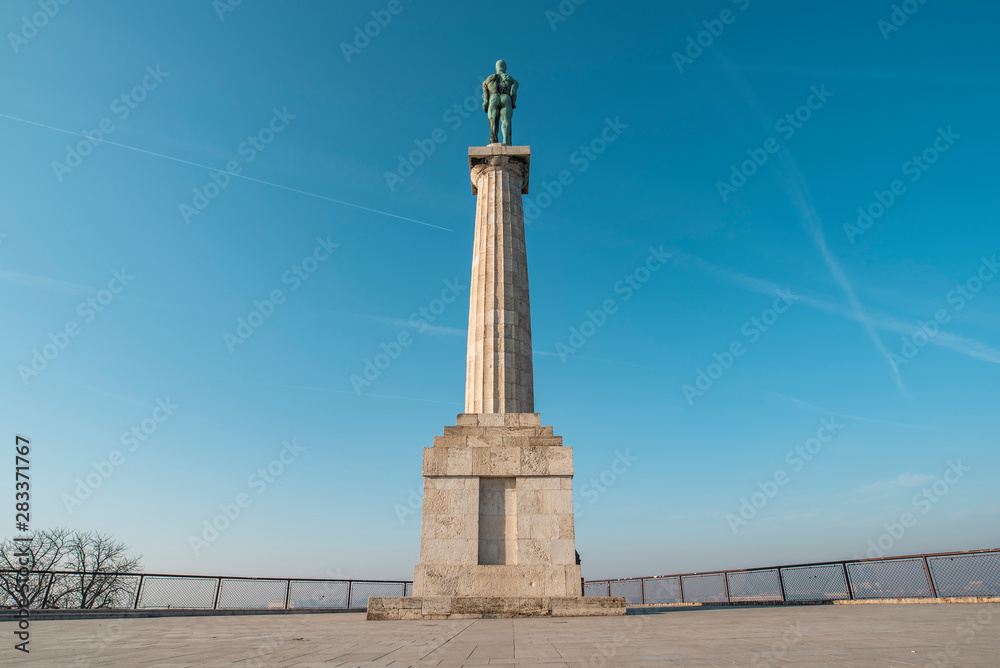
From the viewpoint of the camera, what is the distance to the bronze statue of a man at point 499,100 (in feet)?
75.1

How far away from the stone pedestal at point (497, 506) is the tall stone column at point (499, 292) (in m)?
0.05

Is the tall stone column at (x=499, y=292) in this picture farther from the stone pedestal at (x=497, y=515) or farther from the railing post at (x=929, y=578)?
the railing post at (x=929, y=578)

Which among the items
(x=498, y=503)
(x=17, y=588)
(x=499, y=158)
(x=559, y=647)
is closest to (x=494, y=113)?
(x=499, y=158)

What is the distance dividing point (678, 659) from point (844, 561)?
17190 millimetres

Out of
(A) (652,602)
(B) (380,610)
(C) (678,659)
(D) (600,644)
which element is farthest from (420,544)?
(A) (652,602)

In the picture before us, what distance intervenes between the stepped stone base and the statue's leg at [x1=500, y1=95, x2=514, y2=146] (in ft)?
56.0

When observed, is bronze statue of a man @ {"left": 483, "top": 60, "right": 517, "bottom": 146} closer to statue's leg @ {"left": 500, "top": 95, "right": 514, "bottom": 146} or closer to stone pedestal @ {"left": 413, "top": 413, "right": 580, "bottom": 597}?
statue's leg @ {"left": 500, "top": 95, "right": 514, "bottom": 146}

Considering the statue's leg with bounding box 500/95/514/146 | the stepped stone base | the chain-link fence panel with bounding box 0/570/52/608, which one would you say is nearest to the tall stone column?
the statue's leg with bounding box 500/95/514/146

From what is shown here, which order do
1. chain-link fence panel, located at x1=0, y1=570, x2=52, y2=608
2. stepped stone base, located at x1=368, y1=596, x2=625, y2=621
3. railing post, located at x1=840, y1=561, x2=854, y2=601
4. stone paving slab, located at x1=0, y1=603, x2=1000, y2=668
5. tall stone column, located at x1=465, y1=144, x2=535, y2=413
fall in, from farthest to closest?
chain-link fence panel, located at x1=0, y1=570, x2=52, y2=608 → railing post, located at x1=840, y1=561, x2=854, y2=601 → tall stone column, located at x1=465, y1=144, x2=535, y2=413 → stepped stone base, located at x1=368, y1=596, x2=625, y2=621 → stone paving slab, located at x1=0, y1=603, x2=1000, y2=668

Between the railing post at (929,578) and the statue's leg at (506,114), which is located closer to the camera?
the railing post at (929,578)

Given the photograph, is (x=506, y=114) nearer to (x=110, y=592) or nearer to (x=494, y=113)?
(x=494, y=113)

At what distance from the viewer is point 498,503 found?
16359 millimetres

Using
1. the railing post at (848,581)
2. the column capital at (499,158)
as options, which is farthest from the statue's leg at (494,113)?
the railing post at (848,581)

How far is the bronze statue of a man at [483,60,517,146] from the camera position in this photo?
22.9 m
